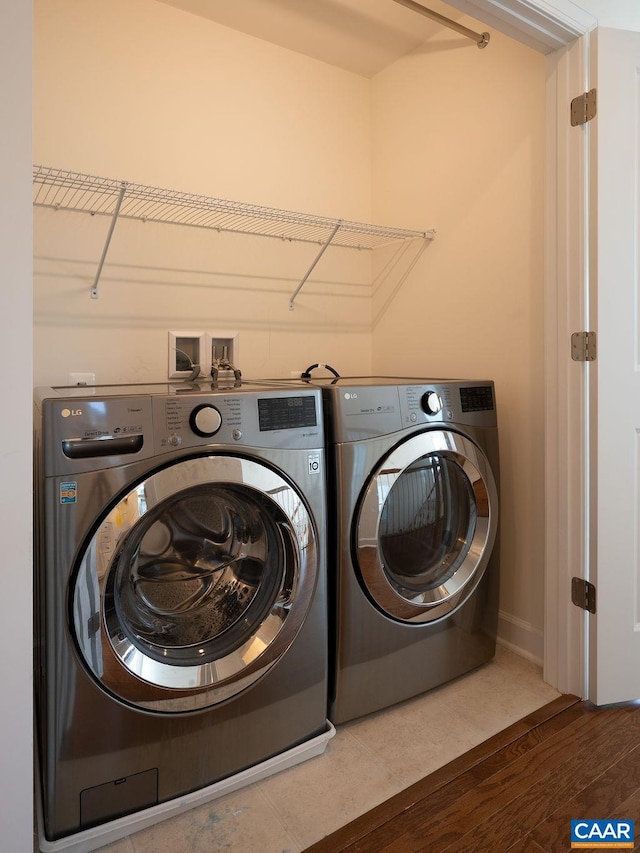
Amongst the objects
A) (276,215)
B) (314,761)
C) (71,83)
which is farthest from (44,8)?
(314,761)

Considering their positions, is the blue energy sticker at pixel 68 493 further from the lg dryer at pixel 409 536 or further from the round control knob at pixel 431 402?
the round control knob at pixel 431 402

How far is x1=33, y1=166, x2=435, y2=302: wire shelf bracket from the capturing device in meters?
1.76

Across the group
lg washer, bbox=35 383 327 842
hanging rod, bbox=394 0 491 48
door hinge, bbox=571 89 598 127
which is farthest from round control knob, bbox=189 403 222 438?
hanging rod, bbox=394 0 491 48

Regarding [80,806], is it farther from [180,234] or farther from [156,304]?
[180,234]

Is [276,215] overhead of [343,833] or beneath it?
overhead

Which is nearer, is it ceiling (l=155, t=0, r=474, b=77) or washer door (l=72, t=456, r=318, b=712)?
washer door (l=72, t=456, r=318, b=712)

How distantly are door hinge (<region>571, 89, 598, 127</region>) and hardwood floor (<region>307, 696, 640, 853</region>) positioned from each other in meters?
1.78

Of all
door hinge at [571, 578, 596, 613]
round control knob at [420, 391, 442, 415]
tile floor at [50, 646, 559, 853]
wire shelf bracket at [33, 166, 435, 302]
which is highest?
wire shelf bracket at [33, 166, 435, 302]

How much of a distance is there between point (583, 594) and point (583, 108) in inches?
57.6

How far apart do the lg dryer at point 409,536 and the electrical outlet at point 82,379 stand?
0.86 meters

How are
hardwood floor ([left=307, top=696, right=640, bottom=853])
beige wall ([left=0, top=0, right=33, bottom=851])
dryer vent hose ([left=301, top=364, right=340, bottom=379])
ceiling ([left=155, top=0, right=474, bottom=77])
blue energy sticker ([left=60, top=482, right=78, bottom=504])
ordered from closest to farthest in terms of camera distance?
beige wall ([left=0, top=0, right=33, bottom=851]) < blue energy sticker ([left=60, top=482, right=78, bottom=504]) < hardwood floor ([left=307, top=696, right=640, bottom=853]) < ceiling ([left=155, top=0, right=474, bottom=77]) < dryer vent hose ([left=301, top=364, right=340, bottom=379])

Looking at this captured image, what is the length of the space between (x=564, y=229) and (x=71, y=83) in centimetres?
167

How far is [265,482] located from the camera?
1.33 metres

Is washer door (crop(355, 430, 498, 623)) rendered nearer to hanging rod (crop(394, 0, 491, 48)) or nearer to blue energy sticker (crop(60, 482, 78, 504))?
blue energy sticker (crop(60, 482, 78, 504))
